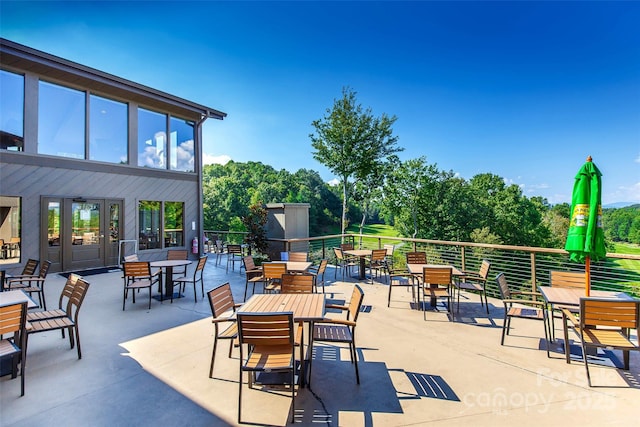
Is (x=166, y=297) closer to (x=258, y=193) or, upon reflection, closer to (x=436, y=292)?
(x=436, y=292)

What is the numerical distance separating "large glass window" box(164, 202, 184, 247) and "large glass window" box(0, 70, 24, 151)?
3.97 metres

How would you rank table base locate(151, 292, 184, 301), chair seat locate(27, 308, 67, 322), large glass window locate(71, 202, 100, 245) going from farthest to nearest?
1. large glass window locate(71, 202, 100, 245)
2. table base locate(151, 292, 184, 301)
3. chair seat locate(27, 308, 67, 322)

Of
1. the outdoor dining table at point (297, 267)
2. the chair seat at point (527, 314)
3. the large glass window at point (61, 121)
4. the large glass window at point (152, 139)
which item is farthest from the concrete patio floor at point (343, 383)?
the large glass window at point (152, 139)

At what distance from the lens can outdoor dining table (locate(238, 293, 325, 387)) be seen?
2.57 metres

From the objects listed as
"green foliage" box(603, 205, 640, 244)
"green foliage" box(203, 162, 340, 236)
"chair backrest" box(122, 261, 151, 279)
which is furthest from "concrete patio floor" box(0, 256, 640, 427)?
"green foliage" box(603, 205, 640, 244)

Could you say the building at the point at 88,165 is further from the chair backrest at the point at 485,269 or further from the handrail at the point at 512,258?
the chair backrest at the point at 485,269

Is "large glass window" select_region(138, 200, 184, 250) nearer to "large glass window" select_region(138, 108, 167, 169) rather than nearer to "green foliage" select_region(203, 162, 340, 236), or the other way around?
"large glass window" select_region(138, 108, 167, 169)

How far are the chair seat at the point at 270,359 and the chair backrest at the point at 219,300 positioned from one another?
59cm

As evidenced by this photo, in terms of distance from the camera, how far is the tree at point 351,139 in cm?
1565

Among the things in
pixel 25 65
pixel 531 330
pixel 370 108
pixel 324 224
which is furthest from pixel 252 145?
pixel 531 330

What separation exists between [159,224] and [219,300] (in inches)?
326

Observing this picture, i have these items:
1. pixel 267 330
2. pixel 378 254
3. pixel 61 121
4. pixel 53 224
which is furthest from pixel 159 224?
pixel 267 330

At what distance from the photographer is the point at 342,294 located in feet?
19.4

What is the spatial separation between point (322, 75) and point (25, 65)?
9.74m
